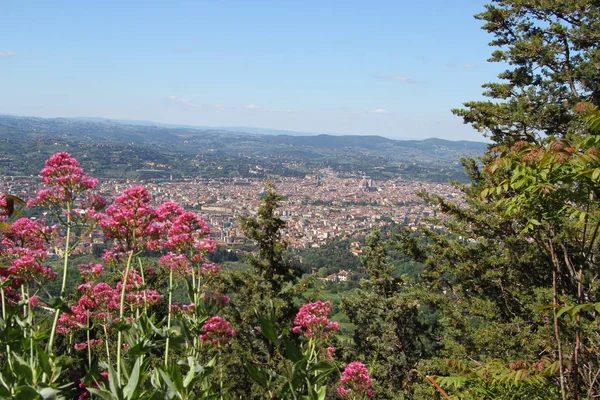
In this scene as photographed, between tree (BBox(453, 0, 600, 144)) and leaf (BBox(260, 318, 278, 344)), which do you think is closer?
leaf (BBox(260, 318, 278, 344))

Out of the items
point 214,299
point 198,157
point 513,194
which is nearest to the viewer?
point 214,299

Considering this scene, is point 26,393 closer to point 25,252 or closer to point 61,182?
point 25,252

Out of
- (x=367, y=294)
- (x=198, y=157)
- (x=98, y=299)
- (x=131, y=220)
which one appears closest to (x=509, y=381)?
(x=131, y=220)

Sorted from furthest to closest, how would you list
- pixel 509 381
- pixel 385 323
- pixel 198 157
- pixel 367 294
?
pixel 198 157
pixel 367 294
pixel 385 323
pixel 509 381

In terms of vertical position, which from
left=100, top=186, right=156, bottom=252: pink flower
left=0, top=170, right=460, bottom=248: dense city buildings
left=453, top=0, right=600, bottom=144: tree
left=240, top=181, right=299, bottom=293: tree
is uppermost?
left=453, top=0, right=600, bottom=144: tree

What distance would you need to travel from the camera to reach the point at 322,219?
68.7 m

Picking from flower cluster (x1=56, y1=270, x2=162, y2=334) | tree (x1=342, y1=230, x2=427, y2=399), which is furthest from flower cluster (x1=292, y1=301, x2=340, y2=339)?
tree (x1=342, y1=230, x2=427, y2=399)

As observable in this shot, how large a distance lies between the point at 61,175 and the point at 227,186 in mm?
85229

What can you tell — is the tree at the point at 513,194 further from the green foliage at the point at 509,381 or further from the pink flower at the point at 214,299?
the pink flower at the point at 214,299

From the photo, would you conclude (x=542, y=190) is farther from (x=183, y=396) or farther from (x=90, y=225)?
(x=90, y=225)

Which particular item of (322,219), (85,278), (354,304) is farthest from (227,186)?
(85,278)

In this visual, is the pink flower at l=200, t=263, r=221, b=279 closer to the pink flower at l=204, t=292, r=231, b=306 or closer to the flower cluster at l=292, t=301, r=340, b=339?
the flower cluster at l=292, t=301, r=340, b=339

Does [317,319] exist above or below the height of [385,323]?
above

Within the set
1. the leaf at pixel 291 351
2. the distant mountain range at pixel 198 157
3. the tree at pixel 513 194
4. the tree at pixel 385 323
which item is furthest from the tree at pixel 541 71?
the distant mountain range at pixel 198 157
